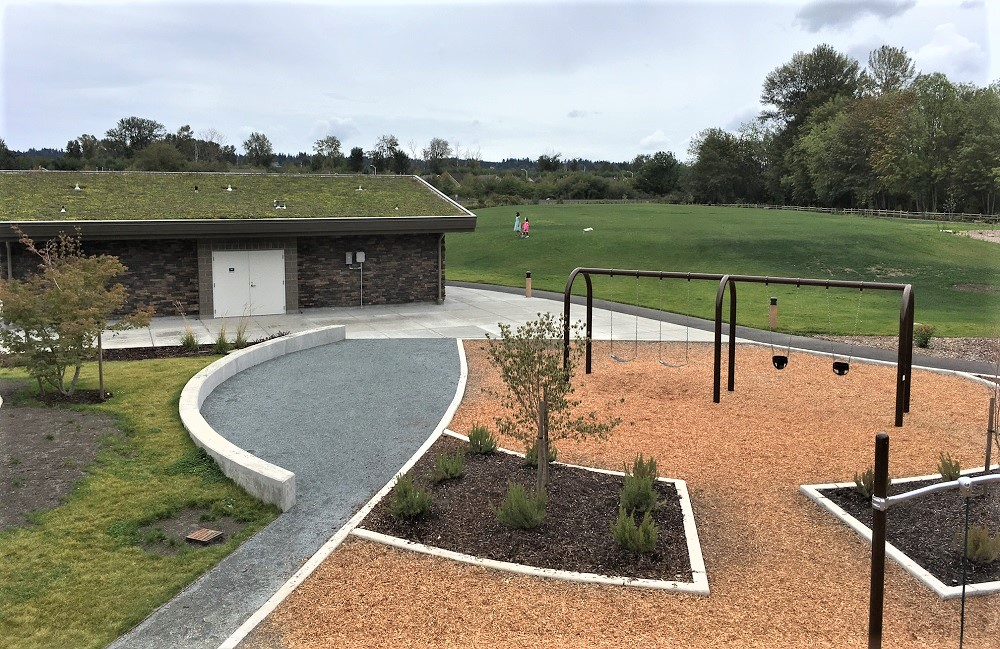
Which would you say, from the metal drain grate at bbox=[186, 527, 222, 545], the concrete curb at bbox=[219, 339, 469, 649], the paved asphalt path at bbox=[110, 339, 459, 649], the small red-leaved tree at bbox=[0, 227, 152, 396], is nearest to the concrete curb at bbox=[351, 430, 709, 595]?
the concrete curb at bbox=[219, 339, 469, 649]

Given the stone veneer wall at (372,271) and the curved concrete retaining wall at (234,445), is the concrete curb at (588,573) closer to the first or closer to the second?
the curved concrete retaining wall at (234,445)

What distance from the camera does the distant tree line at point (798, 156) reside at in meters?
64.6

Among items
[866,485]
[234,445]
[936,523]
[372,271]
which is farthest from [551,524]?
[372,271]

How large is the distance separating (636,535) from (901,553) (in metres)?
2.54

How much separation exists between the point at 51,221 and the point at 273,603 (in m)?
19.0

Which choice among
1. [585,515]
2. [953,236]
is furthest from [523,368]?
[953,236]

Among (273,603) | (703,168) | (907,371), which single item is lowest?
(273,603)

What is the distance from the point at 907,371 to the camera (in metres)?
12.2

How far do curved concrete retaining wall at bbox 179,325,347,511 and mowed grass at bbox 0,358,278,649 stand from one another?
0.54 feet

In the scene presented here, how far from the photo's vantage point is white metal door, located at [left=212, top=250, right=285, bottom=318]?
78.2ft

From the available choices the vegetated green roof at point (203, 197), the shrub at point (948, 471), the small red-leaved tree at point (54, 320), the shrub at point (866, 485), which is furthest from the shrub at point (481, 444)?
the vegetated green roof at point (203, 197)

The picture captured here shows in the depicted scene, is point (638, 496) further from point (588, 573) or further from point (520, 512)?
point (588, 573)

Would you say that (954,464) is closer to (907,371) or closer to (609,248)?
(907,371)

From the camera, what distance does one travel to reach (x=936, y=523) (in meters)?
8.00
